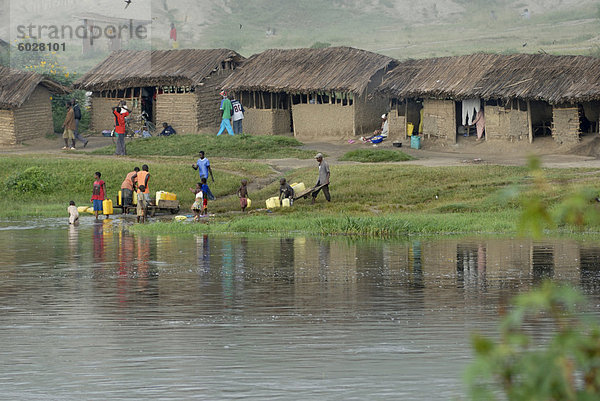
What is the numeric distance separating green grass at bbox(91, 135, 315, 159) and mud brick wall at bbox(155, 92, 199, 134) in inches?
140

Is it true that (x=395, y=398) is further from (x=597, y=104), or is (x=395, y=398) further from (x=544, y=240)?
(x=597, y=104)

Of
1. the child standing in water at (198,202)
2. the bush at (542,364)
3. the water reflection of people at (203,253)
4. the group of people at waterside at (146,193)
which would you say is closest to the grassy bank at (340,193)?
the group of people at waterside at (146,193)

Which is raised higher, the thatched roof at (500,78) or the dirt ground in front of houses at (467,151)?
the thatched roof at (500,78)

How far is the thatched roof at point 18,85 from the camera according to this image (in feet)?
131

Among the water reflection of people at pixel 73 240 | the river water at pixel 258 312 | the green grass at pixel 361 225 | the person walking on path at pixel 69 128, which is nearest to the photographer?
the river water at pixel 258 312

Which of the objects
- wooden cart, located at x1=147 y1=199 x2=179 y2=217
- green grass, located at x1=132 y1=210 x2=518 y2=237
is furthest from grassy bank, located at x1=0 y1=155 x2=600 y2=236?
wooden cart, located at x1=147 y1=199 x2=179 y2=217

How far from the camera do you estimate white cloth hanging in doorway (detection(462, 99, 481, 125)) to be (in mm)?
36753

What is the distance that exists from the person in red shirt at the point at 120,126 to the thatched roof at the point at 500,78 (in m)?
9.37

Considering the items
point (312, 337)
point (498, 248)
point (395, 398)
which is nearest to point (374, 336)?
point (312, 337)

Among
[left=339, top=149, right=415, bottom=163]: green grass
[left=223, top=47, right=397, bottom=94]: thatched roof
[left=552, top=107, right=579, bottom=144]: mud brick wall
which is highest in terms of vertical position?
[left=223, top=47, right=397, bottom=94]: thatched roof

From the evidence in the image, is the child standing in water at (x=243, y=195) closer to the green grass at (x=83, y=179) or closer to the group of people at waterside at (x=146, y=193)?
the group of people at waterside at (x=146, y=193)

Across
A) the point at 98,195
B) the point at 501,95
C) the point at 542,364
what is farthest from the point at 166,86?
the point at 542,364

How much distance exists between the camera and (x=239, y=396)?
9.66m

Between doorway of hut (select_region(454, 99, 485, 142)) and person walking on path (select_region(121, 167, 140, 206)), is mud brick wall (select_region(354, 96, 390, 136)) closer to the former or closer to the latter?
doorway of hut (select_region(454, 99, 485, 142))
